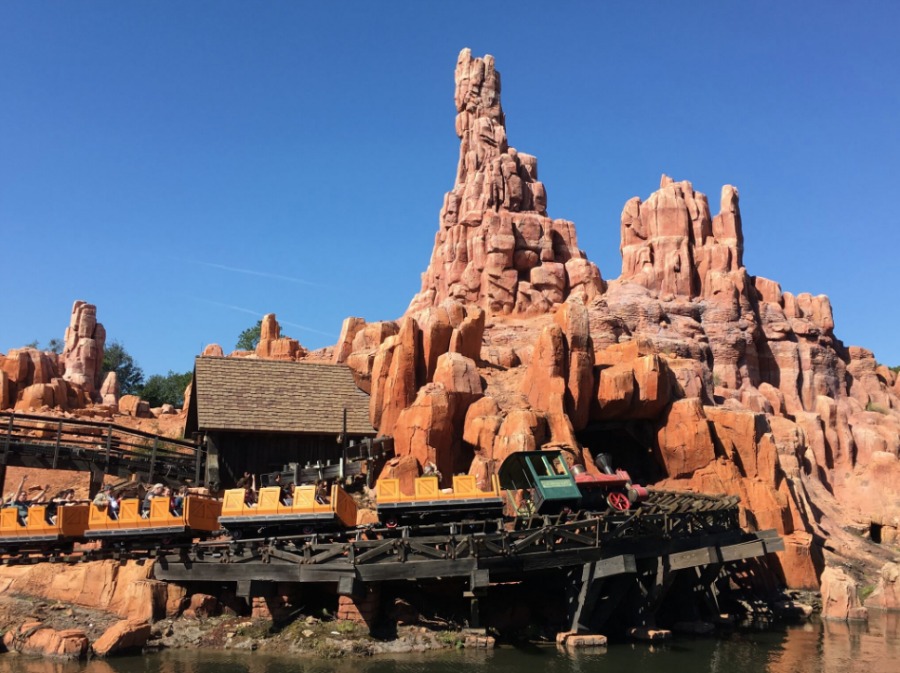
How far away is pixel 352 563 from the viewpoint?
20.1 metres

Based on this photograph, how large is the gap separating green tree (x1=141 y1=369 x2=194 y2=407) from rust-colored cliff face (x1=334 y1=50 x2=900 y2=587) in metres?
25.4

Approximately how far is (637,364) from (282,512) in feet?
63.2

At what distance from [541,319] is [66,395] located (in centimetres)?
3155

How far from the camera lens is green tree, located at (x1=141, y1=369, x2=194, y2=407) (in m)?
80.6

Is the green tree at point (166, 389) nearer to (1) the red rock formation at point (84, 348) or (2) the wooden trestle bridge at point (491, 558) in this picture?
(1) the red rock formation at point (84, 348)

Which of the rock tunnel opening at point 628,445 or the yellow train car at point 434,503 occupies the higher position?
the rock tunnel opening at point 628,445

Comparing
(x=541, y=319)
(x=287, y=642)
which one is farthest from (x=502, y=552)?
(x=541, y=319)

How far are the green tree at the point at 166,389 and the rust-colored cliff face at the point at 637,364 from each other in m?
25.4

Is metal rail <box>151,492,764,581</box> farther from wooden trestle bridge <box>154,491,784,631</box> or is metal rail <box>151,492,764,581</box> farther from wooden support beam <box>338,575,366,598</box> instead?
wooden support beam <box>338,575,366,598</box>

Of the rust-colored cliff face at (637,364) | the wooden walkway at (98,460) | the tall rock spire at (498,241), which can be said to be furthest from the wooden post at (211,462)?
the tall rock spire at (498,241)

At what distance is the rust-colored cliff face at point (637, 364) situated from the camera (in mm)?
33469

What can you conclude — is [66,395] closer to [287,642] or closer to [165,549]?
[165,549]

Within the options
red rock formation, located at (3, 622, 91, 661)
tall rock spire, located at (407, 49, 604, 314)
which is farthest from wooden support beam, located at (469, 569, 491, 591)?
tall rock spire, located at (407, 49, 604, 314)

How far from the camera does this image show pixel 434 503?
22.3 metres
